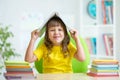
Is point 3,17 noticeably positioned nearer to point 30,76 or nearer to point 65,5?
point 65,5

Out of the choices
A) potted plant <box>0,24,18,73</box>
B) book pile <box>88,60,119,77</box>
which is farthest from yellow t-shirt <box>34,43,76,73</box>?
potted plant <box>0,24,18,73</box>

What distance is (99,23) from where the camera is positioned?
4.23 m

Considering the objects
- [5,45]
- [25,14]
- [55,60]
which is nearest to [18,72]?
[55,60]

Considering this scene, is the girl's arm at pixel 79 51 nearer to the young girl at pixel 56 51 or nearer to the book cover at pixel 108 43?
the young girl at pixel 56 51

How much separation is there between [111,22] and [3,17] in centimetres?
163

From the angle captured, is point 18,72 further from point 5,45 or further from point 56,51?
point 5,45

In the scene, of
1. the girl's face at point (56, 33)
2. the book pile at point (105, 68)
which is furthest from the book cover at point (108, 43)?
the book pile at point (105, 68)

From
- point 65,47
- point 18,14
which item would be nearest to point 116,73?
point 65,47

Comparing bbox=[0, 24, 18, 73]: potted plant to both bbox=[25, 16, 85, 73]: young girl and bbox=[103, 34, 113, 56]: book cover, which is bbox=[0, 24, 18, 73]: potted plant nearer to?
bbox=[103, 34, 113, 56]: book cover

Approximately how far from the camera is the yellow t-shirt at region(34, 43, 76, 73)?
2.29 metres

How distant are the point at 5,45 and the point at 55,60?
1.94 m

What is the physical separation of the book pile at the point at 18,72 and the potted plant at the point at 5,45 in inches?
85.3

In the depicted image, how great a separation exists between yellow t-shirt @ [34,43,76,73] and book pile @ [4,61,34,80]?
485mm

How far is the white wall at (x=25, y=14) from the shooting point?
4.20 metres
